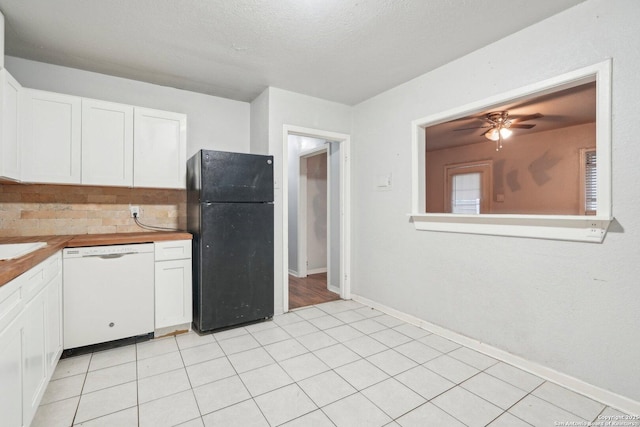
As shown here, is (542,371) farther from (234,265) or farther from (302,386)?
(234,265)

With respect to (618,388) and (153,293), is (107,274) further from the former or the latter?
(618,388)

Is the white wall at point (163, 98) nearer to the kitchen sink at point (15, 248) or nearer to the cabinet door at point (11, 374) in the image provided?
the kitchen sink at point (15, 248)

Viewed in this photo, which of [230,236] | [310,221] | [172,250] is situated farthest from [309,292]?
[172,250]

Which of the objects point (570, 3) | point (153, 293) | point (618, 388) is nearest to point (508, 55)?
point (570, 3)

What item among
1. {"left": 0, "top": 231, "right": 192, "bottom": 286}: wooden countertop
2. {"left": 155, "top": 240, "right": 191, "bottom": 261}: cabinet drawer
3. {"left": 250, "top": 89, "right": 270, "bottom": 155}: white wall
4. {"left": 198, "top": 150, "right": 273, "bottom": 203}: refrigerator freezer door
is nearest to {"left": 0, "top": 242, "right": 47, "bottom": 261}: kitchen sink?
{"left": 0, "top": 231, "right": 192, "bottom": 286}: wooden countertop

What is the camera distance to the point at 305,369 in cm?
216

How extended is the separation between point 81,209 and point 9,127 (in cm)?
91

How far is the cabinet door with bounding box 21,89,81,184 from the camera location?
2.34 m

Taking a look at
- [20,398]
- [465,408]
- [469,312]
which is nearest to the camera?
[20,398]

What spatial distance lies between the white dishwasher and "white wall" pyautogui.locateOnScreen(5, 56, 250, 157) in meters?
1.41

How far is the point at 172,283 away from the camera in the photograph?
2688 mm

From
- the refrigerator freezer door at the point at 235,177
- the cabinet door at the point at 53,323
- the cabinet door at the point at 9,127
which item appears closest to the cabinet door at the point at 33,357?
the cabinet door at the point at 53,323

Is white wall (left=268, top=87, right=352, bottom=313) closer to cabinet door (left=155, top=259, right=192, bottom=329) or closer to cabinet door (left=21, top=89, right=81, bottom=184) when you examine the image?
cabinet door (left=155, top=259, right=192, bottom=329)

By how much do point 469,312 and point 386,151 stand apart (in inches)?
69.7
